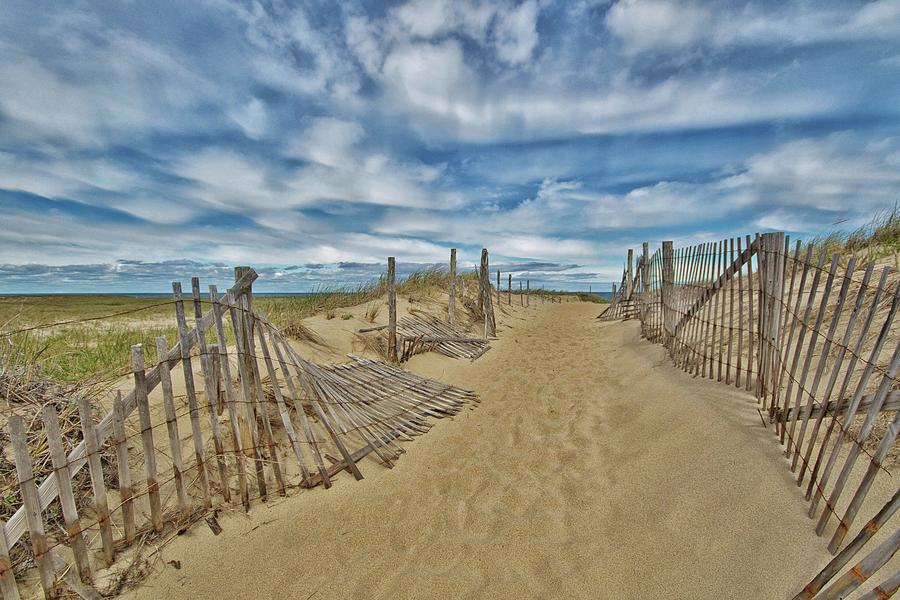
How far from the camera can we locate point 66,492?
2.33 m

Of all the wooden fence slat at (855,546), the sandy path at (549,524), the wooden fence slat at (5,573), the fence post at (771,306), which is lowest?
the sandy path at (549,524)

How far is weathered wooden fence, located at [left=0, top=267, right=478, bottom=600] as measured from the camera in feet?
7.60

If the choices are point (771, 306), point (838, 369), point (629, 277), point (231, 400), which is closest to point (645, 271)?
point (629, 277)

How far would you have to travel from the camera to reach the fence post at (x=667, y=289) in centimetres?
729

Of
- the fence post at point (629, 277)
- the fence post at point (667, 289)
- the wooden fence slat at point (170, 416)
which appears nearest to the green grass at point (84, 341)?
the wooden fence slat at point (170, 416)

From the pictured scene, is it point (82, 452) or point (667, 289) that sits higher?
point (667, 289)

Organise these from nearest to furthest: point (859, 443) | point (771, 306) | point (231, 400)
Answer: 1. point (859, 443)
2. point (231, 400)
3. point (771, 306)

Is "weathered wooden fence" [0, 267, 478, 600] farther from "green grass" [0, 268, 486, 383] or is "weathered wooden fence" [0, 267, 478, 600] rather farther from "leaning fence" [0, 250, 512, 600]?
"green grass" [0, 268, 486, 383]

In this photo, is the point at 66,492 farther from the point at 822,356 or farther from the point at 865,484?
the point at 822,356

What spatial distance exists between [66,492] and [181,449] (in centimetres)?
76

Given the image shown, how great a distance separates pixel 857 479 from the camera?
8.28 ft

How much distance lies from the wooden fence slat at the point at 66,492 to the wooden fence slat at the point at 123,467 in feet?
0.85

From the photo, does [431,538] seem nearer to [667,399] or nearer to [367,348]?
[667,399]

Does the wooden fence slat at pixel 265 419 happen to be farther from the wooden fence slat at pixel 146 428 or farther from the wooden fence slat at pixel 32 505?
the wooden fence slat at pixel 32 505
